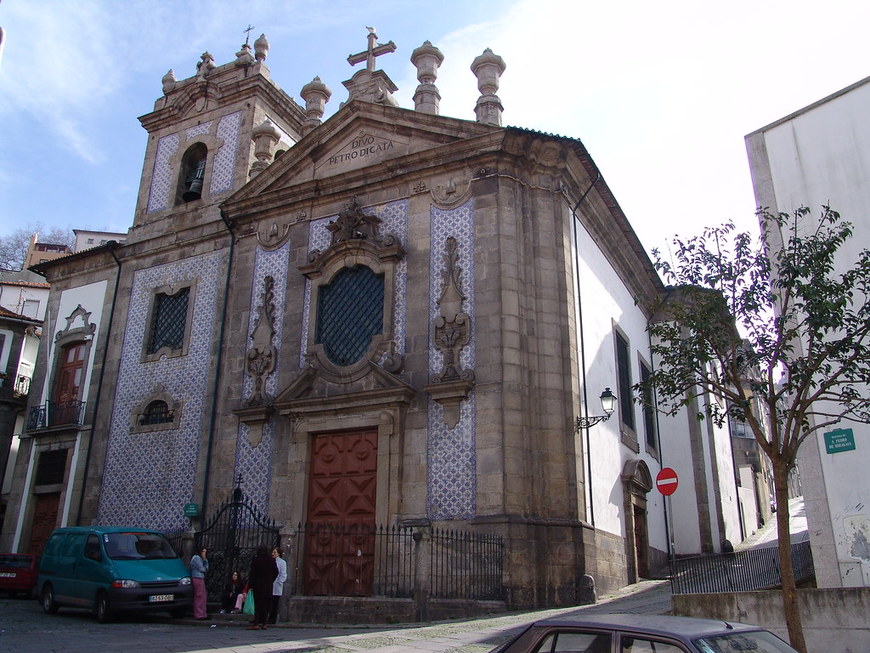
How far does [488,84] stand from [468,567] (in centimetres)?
933

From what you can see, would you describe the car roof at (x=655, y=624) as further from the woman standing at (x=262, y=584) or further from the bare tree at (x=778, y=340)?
the woman standing at (x=262, y=584)

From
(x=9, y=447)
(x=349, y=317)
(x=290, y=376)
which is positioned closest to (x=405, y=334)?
(x=349, y=317)

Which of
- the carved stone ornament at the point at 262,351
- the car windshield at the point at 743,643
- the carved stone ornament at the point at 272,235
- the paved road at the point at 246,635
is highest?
the carved stone ornament at the point at 272,235

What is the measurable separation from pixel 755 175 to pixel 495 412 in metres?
5.53

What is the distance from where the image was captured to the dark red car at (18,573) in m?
16.3

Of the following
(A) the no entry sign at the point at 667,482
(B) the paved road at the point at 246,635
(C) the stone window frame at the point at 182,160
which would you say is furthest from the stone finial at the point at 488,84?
(B) the paved road at the point at 246,635

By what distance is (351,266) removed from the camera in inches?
620

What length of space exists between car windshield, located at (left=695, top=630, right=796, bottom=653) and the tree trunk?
303cm

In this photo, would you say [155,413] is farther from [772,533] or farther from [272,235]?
[772,533]

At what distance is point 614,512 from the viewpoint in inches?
598

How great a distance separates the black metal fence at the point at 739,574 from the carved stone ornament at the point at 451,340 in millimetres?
4315

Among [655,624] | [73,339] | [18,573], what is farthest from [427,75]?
[655,624]

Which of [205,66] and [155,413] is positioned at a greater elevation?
[205,66]

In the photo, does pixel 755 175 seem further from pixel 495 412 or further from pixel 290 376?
pixel 290 376
